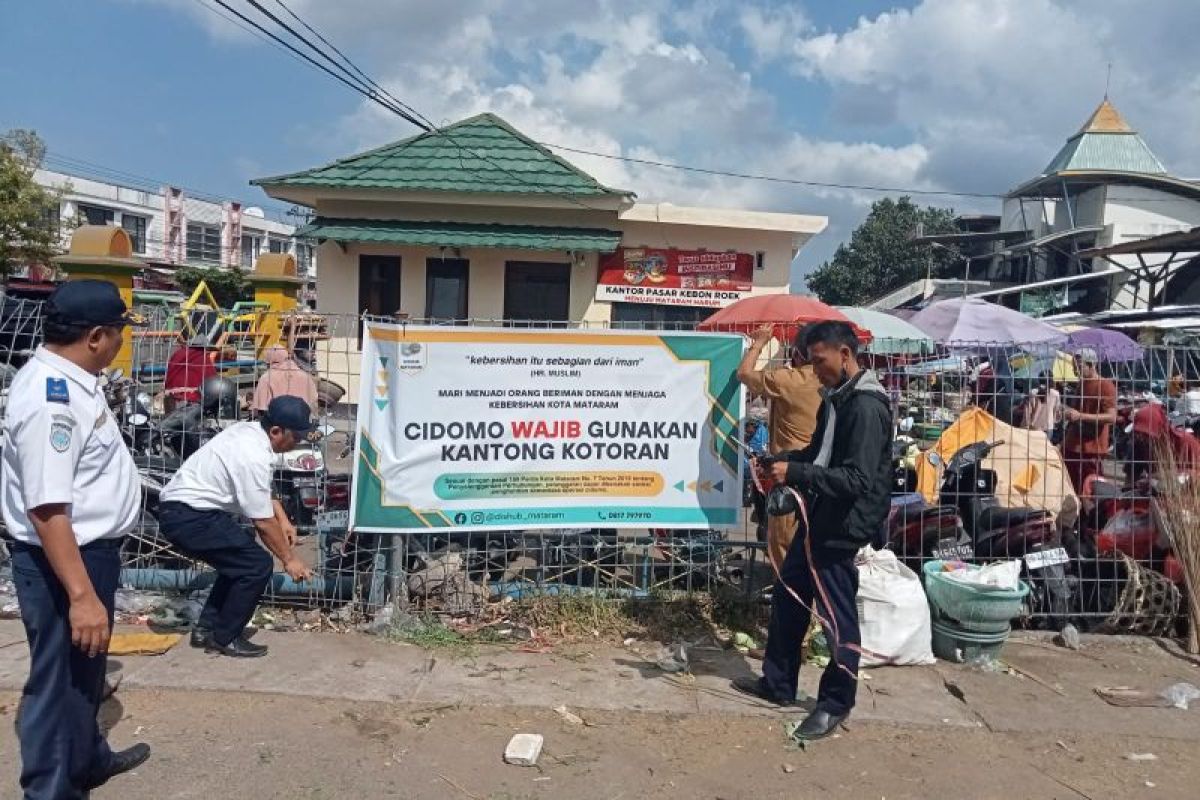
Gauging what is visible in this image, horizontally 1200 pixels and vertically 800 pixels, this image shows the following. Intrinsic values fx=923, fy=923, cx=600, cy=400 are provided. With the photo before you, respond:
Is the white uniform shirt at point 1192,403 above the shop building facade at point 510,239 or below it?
below

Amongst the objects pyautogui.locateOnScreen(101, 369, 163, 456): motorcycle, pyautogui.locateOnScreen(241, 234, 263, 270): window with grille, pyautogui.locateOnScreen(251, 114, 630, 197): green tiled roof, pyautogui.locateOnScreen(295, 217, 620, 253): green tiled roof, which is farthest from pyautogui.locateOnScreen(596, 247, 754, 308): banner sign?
pyautogui.locateOnScreen(241, 234, 263, 270): window with grille

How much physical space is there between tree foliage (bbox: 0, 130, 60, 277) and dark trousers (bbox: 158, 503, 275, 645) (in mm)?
21711

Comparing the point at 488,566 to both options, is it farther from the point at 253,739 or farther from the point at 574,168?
the point at 574,168

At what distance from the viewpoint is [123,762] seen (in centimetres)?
366

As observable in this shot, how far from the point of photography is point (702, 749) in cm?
413

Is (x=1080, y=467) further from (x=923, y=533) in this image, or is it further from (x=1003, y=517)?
(x=923, y=533)

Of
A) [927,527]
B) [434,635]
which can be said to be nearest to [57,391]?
[434,635]

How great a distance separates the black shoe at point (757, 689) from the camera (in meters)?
4.58

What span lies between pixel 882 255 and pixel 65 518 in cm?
4337

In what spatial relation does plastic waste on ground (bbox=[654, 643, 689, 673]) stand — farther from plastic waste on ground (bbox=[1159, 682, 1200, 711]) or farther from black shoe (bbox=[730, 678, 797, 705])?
plastic waste on ground (bbox=[1159, 682, 1200, 711])

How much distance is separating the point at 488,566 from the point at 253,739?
1.92 m

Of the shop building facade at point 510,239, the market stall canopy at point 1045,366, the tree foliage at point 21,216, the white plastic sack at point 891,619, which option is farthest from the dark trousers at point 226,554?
the tree foliage at point 21,216

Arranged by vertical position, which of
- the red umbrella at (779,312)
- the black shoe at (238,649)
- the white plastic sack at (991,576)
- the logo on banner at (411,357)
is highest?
the red umbrella at (779,312)

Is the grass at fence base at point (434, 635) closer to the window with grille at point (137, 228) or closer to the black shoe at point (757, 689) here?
the black shoe at point (757, 689)
